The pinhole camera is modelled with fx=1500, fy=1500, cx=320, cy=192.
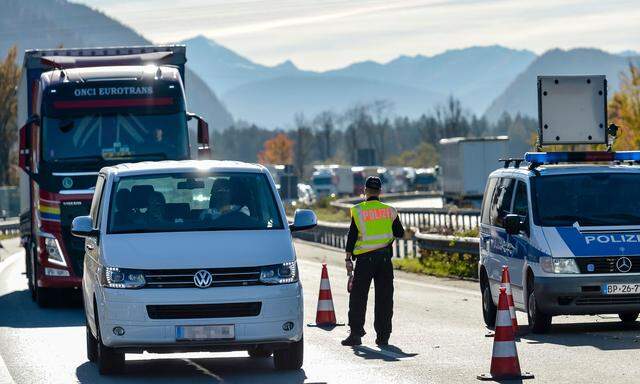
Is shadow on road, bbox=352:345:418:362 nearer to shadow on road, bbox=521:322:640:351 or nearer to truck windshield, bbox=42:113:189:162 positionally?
shadow on road, bbox=521:322:640:351

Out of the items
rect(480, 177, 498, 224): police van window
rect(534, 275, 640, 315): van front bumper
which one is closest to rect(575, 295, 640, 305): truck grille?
rect(534, 275, 640, 315): van front bumper

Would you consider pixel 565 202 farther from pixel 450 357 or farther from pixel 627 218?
pixel 450 357

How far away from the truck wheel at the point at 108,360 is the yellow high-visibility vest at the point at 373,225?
10.8ft

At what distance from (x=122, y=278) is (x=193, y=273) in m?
0.58

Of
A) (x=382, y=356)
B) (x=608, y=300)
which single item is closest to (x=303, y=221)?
(x=382, y=356)

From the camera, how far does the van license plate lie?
11797 millimetres

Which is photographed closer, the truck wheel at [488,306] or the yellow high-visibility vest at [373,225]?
the yellow high-visibility vest at [373,225]

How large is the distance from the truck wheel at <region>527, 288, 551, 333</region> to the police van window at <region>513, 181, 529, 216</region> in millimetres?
956

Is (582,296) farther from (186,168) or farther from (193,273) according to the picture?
(193,273)

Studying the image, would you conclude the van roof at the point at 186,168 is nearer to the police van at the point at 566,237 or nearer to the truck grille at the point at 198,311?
the truck grille at the point at 198,311

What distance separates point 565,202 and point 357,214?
2.41 metres

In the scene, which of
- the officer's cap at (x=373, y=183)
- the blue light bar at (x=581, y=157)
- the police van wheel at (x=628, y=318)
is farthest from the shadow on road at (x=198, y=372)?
the police van wheel at (x=628, y=318)

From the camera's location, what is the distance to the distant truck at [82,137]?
792 inches

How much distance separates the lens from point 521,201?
53.4 ft
